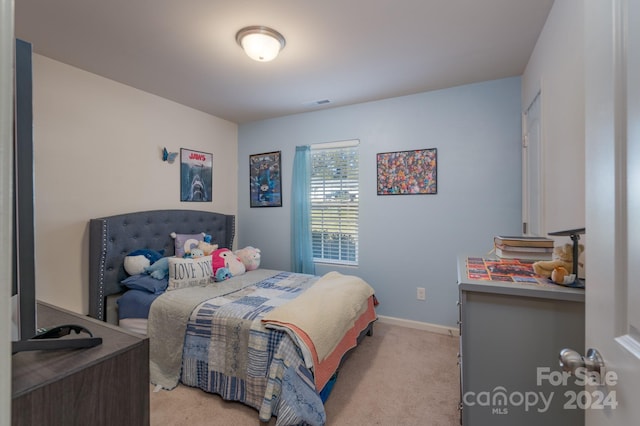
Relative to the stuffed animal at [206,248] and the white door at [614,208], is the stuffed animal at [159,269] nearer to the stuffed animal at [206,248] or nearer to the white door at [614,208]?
the stuffed animal at [206,248]

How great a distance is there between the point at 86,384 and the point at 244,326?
1173 millimetres

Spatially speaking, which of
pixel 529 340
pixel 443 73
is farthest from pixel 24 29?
pixel 529 340

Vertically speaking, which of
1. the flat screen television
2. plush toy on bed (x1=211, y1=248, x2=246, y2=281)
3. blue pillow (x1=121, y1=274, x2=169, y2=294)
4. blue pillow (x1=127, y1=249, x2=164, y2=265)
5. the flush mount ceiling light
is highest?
the flush mount ceiling light

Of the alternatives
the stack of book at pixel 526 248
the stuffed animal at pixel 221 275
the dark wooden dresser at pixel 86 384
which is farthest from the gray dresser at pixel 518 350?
the stuffed animal at pixel 221 275

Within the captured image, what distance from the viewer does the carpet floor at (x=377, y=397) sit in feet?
5.77

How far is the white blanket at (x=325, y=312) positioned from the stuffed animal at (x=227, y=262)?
2.97 ft

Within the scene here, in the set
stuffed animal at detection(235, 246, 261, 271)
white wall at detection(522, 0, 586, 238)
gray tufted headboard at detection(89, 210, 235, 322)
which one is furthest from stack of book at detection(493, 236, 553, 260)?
gray tufted headboard at detection(89, 210, 235, 322)

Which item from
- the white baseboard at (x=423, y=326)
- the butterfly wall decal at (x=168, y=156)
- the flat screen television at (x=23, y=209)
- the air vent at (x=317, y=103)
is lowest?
the white baseboard at (x=423, y=326)

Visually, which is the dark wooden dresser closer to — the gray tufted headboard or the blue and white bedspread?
the blue and white bedspread

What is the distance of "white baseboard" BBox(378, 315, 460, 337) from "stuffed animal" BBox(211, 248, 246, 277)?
5.33 feet

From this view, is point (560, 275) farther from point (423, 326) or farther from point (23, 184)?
point (423, 326)

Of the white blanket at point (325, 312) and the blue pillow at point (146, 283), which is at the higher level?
the blue pillow at point (146, 283)

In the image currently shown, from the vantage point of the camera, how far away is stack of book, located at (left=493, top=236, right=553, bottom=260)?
144 centimetres

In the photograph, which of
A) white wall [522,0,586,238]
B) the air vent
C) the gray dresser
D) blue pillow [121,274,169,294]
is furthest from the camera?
the air vent
